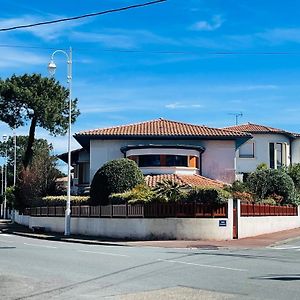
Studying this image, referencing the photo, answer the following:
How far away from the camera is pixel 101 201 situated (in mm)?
35062

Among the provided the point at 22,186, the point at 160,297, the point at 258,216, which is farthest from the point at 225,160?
the point at 160,297

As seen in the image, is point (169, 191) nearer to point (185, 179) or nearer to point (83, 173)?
point (185, 179)

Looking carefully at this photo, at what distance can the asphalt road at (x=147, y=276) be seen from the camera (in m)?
11.2

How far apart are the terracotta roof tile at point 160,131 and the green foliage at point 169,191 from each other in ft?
46.8

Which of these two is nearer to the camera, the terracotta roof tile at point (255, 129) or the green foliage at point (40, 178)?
the green foliage at point (40, 178)

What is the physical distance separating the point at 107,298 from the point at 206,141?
119 ft

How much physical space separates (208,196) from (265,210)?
7.41 m

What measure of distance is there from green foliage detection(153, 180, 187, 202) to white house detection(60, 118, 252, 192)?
1198cm

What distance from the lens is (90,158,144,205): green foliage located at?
35.1 metres

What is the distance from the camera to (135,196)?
31.3m

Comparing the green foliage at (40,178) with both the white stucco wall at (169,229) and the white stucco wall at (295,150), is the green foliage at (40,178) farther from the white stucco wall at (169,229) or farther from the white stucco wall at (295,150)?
the white stucco wall at (295,150)

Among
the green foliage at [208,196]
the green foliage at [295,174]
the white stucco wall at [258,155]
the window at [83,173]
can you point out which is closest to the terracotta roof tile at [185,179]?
the green foliage at [208,196]

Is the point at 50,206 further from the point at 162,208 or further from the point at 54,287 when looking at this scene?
the point at 54,287

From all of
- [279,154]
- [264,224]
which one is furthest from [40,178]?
[279,154]
